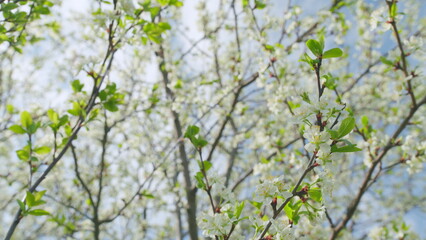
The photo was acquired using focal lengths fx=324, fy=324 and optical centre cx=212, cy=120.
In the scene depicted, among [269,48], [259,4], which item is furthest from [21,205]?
[259,4]

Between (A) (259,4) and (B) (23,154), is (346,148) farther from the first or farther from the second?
(A) (259,4)

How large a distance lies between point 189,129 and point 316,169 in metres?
0.69

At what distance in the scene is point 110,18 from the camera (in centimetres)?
224

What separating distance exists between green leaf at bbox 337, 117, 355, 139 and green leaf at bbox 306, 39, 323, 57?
0.32 metres

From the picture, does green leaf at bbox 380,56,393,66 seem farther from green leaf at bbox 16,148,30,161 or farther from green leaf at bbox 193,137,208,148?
green leaf at bbox 16,148,30,161

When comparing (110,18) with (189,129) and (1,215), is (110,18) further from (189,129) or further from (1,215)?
(1,215)

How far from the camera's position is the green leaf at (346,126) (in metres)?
1.13

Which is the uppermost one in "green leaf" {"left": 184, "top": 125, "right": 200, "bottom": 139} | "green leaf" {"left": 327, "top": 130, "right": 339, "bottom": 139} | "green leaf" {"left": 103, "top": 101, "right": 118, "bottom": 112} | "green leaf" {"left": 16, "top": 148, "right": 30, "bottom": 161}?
"green leaf" {"left": 103, "top": 101, "right": 118, "bottom": 112}

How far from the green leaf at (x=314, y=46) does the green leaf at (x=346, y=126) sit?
0.32 meters

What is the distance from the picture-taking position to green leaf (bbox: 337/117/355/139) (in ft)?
3.72

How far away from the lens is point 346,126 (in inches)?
45.4

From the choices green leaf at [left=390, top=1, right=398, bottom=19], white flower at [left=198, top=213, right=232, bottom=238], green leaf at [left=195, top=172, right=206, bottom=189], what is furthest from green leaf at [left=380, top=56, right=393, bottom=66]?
white flower at [left=198, top=213, right=232, bottom=238]

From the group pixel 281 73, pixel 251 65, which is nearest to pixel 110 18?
pixel 281 73

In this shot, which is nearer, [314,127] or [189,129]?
[314,127]
